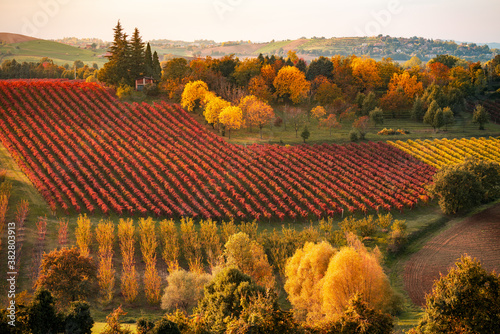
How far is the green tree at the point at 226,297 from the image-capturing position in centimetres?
2798

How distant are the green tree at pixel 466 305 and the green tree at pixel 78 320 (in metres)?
18.5

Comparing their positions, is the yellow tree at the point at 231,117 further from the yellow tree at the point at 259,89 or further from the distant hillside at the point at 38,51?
the distant hillside at the point at 38,51

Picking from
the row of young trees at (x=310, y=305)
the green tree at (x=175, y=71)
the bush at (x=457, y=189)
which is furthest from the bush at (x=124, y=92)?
the bush at (x=457, y=189)

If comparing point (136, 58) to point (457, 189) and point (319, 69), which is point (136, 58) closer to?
point (319, 69)

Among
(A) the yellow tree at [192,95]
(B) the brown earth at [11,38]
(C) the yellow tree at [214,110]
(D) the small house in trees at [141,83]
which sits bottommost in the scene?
(C) the yellow tree at [214,110]

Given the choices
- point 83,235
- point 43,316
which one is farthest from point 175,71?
point 43,316

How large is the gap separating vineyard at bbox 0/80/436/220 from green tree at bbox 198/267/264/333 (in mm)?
18293

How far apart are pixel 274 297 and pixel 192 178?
28.6m

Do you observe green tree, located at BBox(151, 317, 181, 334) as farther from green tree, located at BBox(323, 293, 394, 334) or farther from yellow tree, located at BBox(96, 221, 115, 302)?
yellow tree, located at BBox(96, 221, 115, 302)

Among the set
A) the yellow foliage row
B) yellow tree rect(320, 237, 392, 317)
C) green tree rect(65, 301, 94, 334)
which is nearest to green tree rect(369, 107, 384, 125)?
the yellow foliage row

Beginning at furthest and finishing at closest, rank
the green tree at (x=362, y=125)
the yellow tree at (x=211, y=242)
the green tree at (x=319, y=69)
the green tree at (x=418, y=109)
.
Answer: the green tree at (x=319, y=69), the green tree at (x=418, y=109), the green tree at (x=362, y=125), the yellow tree at (x=211, y=242)

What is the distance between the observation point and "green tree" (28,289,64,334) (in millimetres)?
25156

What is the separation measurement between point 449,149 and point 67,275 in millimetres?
57524

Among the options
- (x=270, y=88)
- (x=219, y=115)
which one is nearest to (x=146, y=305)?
(x=219, y=115)
